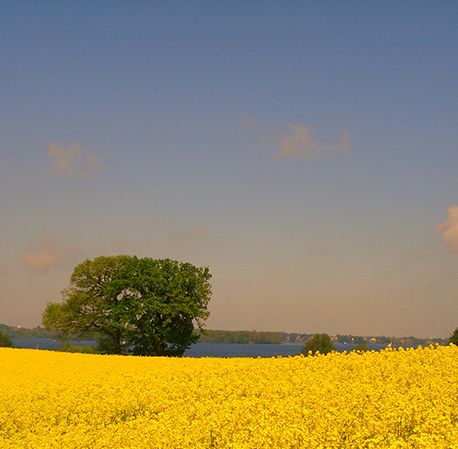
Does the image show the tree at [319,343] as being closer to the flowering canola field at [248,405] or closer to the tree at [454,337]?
the tree at [454,337]

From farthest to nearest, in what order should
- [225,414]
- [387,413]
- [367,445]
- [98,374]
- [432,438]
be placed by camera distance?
[98,374], [225,414], [387,413], [367,445], [432,438]

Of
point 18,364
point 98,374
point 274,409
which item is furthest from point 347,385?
point 18,364

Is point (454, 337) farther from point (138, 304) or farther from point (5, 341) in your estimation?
point (5, 341)

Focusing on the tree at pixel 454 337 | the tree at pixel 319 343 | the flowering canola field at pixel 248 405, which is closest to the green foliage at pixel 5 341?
the tree at pixel 319 343

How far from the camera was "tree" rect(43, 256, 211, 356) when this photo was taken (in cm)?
5684

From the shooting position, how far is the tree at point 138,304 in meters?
56.8

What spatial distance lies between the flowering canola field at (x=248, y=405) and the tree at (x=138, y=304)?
3006cm

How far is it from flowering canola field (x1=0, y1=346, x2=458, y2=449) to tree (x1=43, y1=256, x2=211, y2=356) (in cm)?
3006

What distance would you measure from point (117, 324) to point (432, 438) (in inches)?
1932

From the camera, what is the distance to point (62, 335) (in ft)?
203

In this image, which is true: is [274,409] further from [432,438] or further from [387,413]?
[432,438]

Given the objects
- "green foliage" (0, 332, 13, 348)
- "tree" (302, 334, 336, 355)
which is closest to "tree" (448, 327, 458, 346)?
"tree" (302, 334, 336, 355)

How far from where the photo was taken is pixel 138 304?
56.8 meters

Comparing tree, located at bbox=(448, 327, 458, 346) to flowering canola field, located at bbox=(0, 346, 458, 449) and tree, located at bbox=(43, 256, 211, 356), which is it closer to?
tree, located at bbox=(43, 256, 211, 356)
